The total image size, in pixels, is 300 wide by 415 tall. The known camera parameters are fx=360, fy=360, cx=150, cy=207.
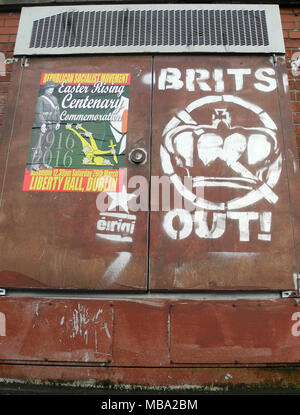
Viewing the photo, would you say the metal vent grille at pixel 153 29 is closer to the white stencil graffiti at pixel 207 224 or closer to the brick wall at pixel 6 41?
the brick wall at pixel 6 41

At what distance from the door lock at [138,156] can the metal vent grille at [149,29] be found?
795 millimetres

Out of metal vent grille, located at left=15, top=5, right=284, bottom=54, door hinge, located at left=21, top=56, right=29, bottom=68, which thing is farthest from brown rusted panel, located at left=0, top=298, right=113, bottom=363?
metal vent grille, located at left=15, top=5, right=284, bottom=54

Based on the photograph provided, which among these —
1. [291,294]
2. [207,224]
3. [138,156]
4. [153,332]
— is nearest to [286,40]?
[138,156]

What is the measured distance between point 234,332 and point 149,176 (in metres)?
1.04

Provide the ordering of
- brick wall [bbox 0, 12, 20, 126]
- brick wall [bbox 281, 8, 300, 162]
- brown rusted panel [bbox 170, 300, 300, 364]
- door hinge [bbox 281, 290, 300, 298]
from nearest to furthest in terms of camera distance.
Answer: brown rusted panel [bbox 170, 300, 300, 364]
door hinge [bbox 281, 290, 300, 298]
brick wall [bbox 281, 8, 300, 162]
brick wall [bbox 0, 12, 20, 126]

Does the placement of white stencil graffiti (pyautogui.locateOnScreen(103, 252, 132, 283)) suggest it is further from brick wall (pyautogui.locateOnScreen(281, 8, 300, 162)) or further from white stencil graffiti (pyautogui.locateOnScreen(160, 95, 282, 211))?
brick wall (pyautogui.locateOnScreen(281, 8, 300, 162))

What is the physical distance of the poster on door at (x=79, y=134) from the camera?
2.28 meters

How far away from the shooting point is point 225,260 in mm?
2125

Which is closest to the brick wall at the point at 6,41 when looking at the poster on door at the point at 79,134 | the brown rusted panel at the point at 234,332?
the poster on door at the point at 79,134

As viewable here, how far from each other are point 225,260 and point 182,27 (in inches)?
67.3

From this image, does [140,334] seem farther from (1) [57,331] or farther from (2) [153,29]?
(2) [153,29]

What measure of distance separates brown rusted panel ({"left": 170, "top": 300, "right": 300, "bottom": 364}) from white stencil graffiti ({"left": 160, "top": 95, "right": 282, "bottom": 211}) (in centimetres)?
61

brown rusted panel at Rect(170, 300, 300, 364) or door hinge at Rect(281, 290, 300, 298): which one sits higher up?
door hinge at Rect(281, 290, 300, 298)

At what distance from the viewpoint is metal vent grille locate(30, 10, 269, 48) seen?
2584mm
